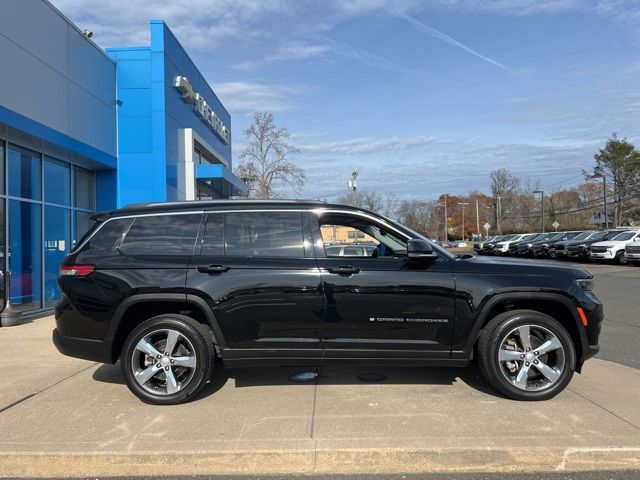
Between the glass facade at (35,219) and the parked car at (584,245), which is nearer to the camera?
the glass facade at (35,219)

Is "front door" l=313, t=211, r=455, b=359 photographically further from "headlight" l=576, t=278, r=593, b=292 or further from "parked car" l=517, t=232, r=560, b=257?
"parked car" l=517, t=232, r=560, b=257

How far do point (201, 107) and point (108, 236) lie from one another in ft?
46.0

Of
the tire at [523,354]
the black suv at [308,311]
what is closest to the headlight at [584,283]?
the black suv at [308,311]

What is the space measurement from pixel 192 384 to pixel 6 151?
8139 mm

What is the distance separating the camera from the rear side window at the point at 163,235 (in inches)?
195

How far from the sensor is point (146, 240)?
4984 mm

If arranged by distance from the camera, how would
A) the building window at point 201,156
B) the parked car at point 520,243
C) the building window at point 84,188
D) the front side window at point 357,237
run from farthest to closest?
1. the parked car at point 520,243
2. the building window at point 201,156
3. the building window at point 84,188
4. the front side window at point 357,237

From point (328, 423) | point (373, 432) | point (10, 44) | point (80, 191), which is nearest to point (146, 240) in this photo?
point (328, 423)

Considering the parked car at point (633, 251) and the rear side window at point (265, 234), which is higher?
the rear side window at point (265, 234)

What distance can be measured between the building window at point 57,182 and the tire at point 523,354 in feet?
34.7

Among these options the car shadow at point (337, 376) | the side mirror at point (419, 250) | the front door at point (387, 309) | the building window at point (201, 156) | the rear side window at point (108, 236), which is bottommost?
the car shadow at point (337, 376)

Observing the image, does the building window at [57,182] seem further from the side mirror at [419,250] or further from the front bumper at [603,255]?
the front bumper at [603,255]

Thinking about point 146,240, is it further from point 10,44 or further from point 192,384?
point 10,44

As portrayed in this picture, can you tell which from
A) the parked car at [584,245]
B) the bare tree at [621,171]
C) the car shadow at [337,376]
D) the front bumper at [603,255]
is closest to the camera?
the car shadow at [337,376]
